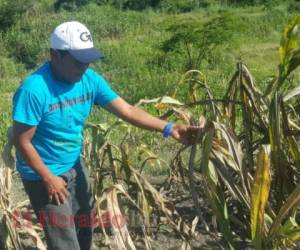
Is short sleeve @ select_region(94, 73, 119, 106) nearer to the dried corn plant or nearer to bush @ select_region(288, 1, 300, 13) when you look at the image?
the dried corn plant

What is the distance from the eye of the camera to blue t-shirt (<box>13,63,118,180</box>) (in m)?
2.61

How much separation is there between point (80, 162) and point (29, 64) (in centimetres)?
969

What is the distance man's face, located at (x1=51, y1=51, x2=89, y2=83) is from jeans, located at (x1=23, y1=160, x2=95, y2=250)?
0.45m

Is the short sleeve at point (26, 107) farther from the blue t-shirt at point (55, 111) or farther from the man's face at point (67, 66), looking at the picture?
the man's face at point (67, 66)

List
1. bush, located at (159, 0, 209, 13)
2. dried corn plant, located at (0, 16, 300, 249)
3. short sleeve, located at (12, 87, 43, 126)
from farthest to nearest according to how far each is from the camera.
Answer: bush, located at (159, 0, 209, 13), dried corn plant, located at (0, 16, 300, 249), short sleeve, located at (12, 87, 43, 126)

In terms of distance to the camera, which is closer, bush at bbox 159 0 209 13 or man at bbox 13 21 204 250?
man at bbox 13 21 204 250

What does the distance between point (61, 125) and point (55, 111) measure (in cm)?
8

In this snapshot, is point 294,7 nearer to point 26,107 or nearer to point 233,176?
point 233,176

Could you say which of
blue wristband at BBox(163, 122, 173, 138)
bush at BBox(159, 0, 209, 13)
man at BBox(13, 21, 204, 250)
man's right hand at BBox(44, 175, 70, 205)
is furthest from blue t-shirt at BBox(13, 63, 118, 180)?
bush at BBox(159, 0, 209, 13)

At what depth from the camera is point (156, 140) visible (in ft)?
18.7

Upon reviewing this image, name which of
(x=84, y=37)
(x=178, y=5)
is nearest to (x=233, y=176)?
(x=84, y=37)

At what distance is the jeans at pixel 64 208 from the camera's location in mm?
2809

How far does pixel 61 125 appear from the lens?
2756 mm

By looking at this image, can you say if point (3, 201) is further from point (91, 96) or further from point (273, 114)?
point (273, 114)
